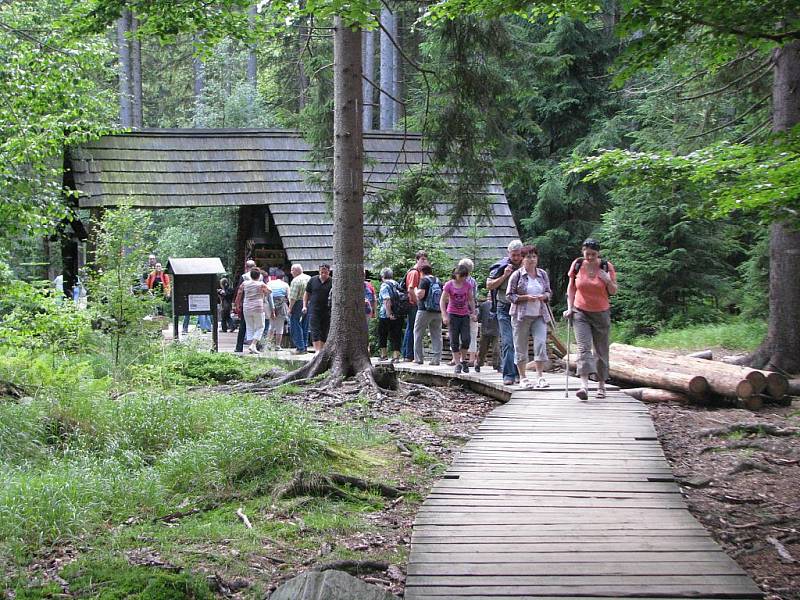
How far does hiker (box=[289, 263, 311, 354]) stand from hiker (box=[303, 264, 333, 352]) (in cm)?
93

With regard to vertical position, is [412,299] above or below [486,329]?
above

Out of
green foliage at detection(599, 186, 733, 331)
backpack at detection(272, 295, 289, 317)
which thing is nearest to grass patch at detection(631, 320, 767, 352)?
A: green foliage at detection(599, 186, 733, 331)

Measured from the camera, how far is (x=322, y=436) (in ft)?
25.8

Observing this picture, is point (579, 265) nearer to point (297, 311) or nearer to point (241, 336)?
point (297, 311)

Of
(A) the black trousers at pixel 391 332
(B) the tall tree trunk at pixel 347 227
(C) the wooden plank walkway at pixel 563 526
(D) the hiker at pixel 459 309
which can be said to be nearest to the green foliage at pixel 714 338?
(A) the black trousers at pixel 391 332

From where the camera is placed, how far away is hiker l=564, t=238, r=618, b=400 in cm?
1045

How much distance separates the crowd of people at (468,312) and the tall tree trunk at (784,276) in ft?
10.5

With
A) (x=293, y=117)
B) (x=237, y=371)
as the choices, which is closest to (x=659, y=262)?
(x=293, y=117)

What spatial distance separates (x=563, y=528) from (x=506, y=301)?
600 centimetres

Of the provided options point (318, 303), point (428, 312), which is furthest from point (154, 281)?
point (428, 312)

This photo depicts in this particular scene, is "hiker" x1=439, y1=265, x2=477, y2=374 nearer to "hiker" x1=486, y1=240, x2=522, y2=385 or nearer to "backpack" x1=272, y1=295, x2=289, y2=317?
"hiker" x1=486, y1=240, x2=522, y2=385

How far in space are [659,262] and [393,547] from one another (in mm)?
15606

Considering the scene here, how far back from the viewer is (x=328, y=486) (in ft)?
22.2

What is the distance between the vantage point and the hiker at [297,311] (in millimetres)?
17672
